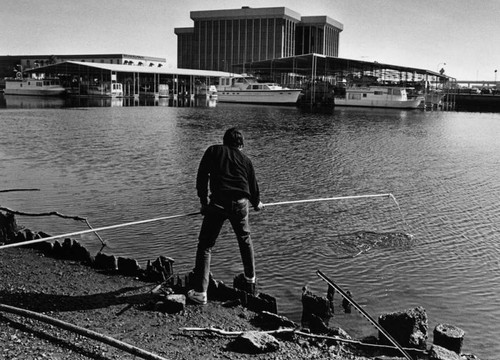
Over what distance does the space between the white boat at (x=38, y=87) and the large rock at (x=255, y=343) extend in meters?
106

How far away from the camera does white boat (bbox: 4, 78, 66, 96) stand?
345ft

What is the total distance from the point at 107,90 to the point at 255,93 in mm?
29174

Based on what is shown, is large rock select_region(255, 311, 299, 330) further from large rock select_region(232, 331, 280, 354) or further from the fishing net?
the fishing net

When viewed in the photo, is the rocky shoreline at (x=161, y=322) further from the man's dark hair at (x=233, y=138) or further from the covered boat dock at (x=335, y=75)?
the covered boat dock at (x=335, y=75)

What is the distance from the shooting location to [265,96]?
94.2 meters

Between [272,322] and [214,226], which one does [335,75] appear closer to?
[214,226]

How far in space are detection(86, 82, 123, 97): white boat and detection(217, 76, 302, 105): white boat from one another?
20.2 m

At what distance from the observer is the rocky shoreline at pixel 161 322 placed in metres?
6.02

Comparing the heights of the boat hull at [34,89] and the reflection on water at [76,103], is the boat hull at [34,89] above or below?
above

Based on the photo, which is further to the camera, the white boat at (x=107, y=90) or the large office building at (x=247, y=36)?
the large office building at (x=247, y=36)

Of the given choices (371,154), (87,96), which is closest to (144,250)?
(371,154)

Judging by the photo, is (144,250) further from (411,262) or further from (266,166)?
(266,166)

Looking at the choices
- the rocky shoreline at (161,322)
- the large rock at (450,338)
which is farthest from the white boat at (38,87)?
the large rock at (450,338)

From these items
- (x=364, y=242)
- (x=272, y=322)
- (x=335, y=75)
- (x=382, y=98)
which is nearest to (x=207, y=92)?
(x=335, y=75)
